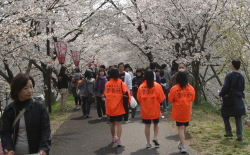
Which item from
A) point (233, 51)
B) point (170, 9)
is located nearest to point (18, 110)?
point (233, 51)

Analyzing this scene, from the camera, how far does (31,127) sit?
2791mm

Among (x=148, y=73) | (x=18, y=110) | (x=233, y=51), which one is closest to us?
(x=18, y=110)

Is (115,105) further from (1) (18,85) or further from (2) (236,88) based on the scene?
(1) (18,85)

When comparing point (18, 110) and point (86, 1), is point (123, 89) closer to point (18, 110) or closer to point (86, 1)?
point (18, 110)

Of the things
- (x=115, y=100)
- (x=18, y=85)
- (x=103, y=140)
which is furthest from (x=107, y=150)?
(x=18, y=85)

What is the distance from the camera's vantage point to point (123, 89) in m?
5.84

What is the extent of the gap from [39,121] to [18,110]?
0.25 metres

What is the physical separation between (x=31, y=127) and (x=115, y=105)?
3077mm

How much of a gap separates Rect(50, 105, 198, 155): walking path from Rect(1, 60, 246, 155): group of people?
230 mm

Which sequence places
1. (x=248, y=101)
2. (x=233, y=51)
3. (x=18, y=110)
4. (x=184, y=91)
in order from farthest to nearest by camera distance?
(x=248, y=101)
(x=233, y=51)
(x=184, y=91)
(x=18, y=110)

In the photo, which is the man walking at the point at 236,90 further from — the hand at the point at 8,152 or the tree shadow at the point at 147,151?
the hand at the point at 8,152

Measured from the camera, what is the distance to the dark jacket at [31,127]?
278cm

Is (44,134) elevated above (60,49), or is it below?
below

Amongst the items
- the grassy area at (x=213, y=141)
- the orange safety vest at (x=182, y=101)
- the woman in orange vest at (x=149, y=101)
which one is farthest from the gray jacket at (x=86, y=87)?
the orange safety vest at (x=182, y=101)
